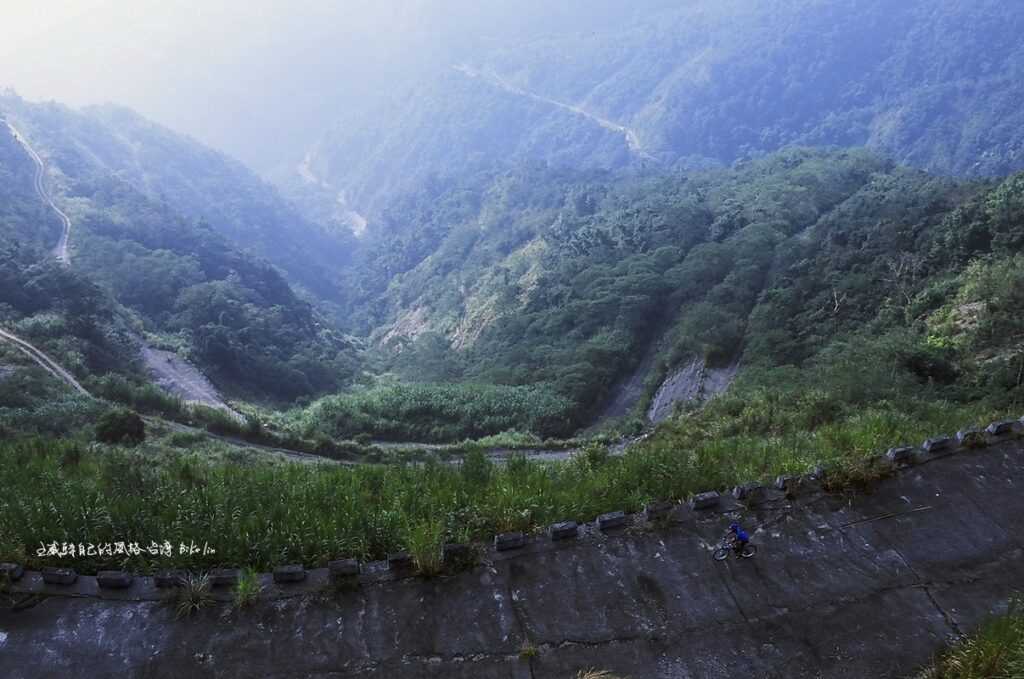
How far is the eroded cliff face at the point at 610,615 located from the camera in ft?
17.2

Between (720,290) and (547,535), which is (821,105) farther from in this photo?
(547,535)

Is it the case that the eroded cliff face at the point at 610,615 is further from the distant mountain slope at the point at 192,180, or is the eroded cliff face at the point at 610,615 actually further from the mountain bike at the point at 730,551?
A: the distant mountain slope at the point at 192,180

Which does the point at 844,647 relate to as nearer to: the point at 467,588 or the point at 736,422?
the point at 467,588

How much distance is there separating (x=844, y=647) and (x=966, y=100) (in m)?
184

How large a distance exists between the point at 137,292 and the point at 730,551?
70.8 meters

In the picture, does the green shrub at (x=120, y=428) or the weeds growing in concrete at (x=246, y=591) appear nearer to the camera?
the weeds growing in concrete at (x=246, y=591)

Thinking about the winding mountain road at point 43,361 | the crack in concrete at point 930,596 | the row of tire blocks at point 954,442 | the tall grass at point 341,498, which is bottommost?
the winding mountain road at point 43,361

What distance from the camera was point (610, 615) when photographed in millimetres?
5660

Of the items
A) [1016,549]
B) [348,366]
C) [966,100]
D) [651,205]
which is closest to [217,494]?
[1016,549]

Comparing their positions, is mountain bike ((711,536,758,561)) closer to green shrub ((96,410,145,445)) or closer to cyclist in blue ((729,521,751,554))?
cyclist in blue ((729,521,751,554))

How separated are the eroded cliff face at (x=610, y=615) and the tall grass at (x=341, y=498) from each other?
41 centimetres

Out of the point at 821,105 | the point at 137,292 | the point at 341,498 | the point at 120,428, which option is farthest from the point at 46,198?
the point at 821,105

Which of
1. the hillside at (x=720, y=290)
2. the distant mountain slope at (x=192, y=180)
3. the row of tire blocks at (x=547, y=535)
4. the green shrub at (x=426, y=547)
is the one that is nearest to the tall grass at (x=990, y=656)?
the row of tire blocks at (x=547, y=535)

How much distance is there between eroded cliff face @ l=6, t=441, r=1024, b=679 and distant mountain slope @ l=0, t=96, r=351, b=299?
387ft
